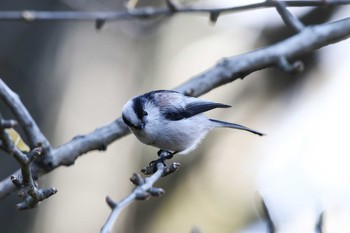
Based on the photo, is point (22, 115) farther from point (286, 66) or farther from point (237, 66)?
point (286, 66)

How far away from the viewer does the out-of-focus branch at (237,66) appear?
8.55 feet

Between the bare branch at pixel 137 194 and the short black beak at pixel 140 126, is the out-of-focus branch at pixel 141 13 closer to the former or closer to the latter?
the short black beak at pixel 140 126

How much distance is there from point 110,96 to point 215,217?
1.77 m

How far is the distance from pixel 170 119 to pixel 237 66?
1.35 ft

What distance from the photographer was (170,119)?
2.88 meters

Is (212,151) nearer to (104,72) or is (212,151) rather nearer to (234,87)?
(234,87)

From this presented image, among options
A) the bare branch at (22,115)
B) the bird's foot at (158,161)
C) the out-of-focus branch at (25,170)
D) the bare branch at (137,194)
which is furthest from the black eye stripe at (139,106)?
the bare branch at (137,194)

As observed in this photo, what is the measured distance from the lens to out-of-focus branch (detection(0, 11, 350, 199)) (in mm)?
2605

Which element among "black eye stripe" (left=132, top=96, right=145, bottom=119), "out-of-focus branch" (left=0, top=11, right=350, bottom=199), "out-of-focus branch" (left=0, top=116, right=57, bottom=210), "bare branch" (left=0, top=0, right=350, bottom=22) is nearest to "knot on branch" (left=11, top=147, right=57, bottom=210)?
"out-of-focus branch" (left=0, top=116, right=57, bottom=210)

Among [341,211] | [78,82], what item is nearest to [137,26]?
[78,82]

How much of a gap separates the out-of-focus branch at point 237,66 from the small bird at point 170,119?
8cm

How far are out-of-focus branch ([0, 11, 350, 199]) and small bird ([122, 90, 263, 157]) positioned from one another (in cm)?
8

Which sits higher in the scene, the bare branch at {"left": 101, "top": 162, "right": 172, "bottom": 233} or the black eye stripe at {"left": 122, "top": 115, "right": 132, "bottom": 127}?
the bare branch at {"left": 101, "top": 162, "right": 172, "bottom": 233}

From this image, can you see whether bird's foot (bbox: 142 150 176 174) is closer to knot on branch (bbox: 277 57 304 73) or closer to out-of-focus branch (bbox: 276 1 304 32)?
knot on branch (bbox: 277 57 304 73)
